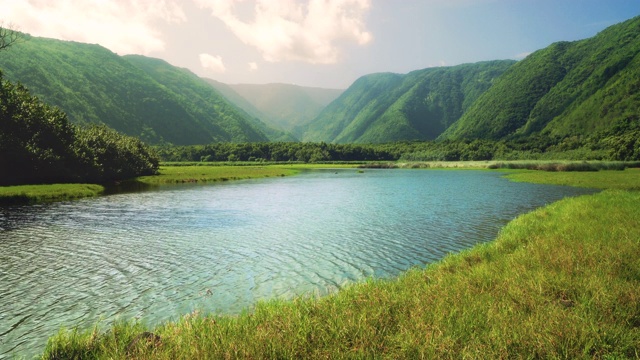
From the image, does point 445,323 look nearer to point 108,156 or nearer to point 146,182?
point 146,182

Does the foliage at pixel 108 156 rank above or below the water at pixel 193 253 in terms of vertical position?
above

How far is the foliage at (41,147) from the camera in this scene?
53.3m

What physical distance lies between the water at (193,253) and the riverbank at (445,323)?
3585 mm

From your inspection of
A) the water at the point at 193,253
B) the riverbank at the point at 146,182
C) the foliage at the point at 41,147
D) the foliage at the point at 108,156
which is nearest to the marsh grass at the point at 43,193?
the riverbank at the point at 146,182

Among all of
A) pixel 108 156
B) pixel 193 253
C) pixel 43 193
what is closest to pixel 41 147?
pixel 43 193

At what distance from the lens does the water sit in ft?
42.6

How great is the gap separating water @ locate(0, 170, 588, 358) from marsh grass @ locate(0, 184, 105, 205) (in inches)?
251

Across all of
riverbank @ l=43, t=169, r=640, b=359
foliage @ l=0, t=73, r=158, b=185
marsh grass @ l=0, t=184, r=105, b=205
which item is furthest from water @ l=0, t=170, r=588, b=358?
foliage @ l=0, t=73, r=158, b=185

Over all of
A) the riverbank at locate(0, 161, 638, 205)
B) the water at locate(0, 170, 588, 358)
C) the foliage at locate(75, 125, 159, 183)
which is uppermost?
the foliage at locate(75, 125, 159, 183)

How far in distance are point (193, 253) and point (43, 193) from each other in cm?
3946

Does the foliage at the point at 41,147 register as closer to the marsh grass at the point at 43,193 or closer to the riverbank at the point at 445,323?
the marsh grass at the point at 43,193

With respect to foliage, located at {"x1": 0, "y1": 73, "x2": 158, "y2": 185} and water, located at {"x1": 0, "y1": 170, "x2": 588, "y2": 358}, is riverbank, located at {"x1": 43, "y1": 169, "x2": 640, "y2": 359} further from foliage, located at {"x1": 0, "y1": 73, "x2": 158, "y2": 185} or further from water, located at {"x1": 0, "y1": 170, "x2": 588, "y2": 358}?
foliage, located at {"x1": 0, "y1": 73, "x2": 158, "y2": 185}

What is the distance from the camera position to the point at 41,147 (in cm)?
5747

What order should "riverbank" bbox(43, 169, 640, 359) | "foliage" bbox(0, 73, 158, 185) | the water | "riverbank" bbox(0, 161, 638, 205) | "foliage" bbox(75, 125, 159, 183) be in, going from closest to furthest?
"riverbank" bbox(43, 169, 640, 359)
the water
"riverbank" bbox(0, 161, 638, 205)
"foliage" bbox(0, 73, 158, 185)
"foliage" bbox(75, 125, 159, 183)
